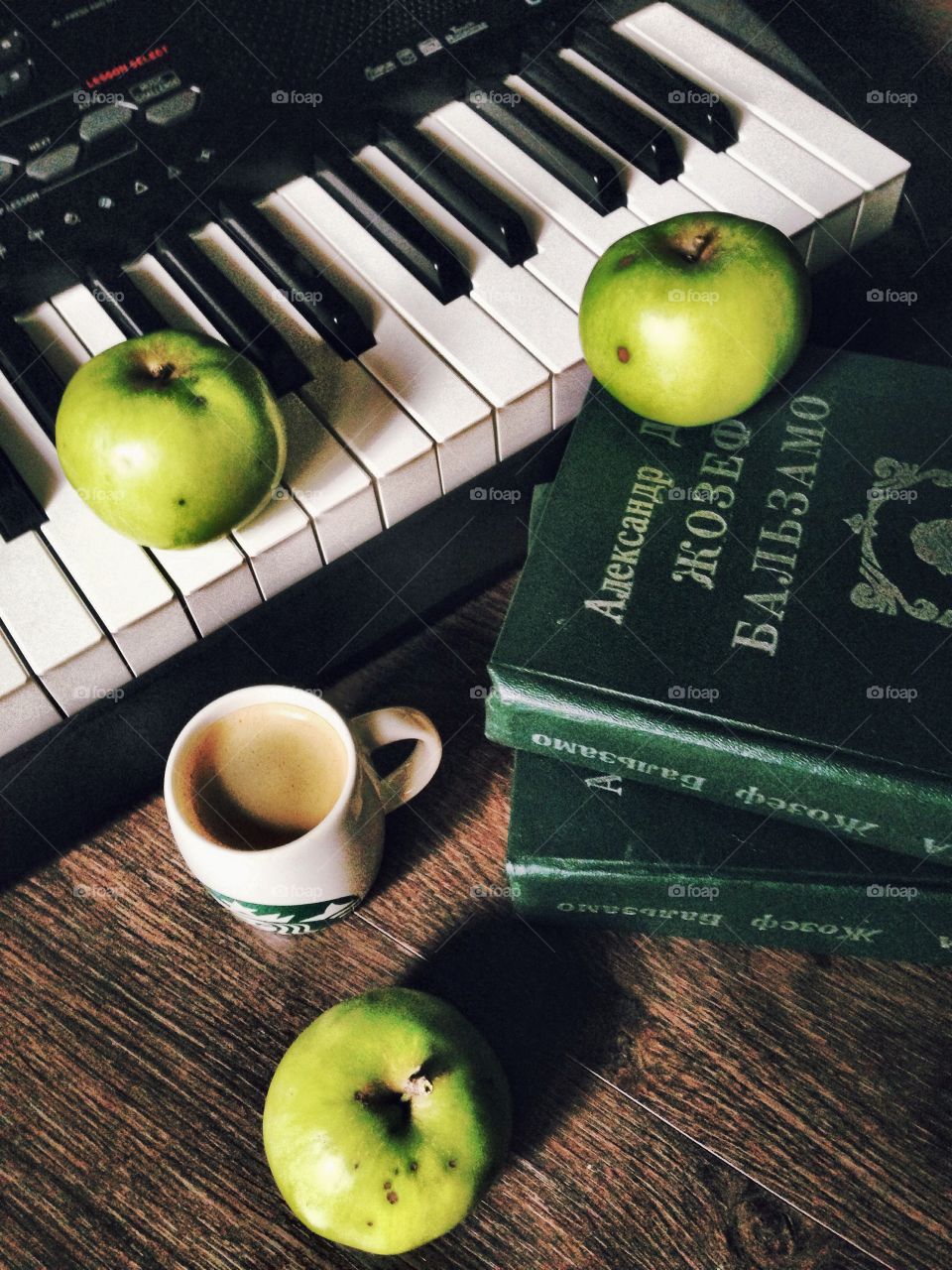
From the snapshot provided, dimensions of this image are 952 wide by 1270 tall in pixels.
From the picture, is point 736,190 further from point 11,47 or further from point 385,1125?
point 385,1125

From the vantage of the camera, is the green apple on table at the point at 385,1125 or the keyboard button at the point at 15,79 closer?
the green apple on table at the point at 385,1125

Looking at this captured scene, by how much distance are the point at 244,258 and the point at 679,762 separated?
455mm

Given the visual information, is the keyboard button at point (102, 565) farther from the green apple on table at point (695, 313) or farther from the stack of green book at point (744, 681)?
the green apple on table at point (695, 313)

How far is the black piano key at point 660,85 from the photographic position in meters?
0.80

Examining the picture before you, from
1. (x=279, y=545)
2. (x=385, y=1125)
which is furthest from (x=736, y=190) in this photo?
(x=385, y=1125)

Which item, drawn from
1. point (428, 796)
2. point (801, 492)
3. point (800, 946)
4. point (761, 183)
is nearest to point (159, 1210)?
point (428, 796)

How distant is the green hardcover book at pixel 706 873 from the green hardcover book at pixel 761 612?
2 centimetres

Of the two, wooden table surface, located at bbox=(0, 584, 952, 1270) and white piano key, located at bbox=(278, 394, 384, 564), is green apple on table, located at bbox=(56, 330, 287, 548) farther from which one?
wooden table surface, located at bbox=(0, 584, 952, 1270)

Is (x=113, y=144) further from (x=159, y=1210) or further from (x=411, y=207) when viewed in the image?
(x=159, y=1210)

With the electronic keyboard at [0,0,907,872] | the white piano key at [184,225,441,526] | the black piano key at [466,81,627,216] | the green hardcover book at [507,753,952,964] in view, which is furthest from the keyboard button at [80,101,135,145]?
the green hardcover book at [507,753,952,964]

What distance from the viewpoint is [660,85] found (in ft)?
2.71

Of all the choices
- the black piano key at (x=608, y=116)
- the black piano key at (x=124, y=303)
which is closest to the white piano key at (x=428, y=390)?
the black piano key at (x=124, y=303)

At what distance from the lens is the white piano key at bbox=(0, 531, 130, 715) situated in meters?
0.61

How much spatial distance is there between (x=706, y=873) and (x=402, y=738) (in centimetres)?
21
